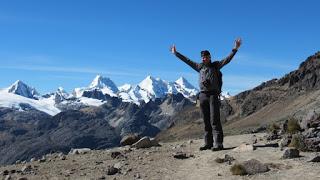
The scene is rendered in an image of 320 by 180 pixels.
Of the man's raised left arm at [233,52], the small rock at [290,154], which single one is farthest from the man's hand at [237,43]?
the small rock at [290,154]

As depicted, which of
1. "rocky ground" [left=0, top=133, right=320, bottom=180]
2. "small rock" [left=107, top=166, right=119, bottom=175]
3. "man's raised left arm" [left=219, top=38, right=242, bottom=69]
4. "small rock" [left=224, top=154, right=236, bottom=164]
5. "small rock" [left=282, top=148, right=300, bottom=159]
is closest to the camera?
"rocky ground" [left=0, top=133, right=320, bottom=180]

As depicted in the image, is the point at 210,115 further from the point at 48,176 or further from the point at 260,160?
the point at 48,176

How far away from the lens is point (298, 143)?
18547 mm

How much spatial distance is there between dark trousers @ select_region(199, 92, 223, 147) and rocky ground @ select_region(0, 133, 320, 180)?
22.1 inches

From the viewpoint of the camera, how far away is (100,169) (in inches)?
734

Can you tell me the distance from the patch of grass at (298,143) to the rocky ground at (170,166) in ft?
1.78

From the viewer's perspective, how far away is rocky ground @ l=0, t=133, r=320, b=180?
1573 cm

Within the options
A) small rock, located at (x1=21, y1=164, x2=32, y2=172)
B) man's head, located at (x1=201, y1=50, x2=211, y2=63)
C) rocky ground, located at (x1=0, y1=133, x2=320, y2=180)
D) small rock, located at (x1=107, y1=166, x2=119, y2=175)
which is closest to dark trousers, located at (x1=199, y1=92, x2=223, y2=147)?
rocky ground, located at (x1=0, y1=133, x2=320, y2=180)

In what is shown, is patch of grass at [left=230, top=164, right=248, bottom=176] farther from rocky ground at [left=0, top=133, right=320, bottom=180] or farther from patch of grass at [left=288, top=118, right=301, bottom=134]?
patch of grass at [left=288, top=118, right=301, bottom=134]

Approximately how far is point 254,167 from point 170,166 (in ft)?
11.2

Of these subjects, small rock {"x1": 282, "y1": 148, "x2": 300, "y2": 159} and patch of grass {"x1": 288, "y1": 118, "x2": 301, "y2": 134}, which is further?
patch of grass {"x1": 288, "y1": 118, "x2": 301, "y2": 134}

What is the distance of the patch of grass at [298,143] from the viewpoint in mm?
18359

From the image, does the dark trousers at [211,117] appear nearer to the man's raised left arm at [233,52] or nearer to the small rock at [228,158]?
the man's raised left arm at [233,52]

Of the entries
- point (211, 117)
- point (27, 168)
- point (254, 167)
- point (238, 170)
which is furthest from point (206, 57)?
point (27, 168)
